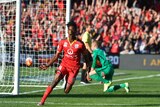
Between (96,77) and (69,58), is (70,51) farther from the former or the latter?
(96,77)

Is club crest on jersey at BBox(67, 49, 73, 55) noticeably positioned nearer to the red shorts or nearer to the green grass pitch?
the red shorts

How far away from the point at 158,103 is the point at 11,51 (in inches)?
249

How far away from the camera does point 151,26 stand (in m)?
39.3

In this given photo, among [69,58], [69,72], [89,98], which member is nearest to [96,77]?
[89,98]

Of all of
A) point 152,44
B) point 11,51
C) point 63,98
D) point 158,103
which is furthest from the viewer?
point 152,44

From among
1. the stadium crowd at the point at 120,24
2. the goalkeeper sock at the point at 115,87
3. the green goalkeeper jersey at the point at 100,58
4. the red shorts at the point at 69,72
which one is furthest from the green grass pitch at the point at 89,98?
the stadium crowd at the point at 120,24

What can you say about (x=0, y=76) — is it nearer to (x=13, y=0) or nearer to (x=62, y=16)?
(x=13, y=0)

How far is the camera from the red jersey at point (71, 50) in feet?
52.4

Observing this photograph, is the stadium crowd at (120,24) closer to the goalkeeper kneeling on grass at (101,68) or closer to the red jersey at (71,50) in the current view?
the goalkeeper kneeling on grass at (101,68)

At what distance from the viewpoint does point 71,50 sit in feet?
52.5

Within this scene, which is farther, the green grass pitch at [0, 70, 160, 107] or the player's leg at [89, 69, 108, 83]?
the player's leg at [89, 69, 108, 83]

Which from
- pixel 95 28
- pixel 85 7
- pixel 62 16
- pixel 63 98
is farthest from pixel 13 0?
pixel 85 7

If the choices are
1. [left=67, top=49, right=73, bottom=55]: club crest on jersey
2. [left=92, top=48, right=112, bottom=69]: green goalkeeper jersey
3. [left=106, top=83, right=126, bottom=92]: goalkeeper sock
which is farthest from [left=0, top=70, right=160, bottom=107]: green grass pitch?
[left=67, top=49, right=73, bottom=55]: club crest on jersey

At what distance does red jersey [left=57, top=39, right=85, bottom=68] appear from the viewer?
1598 cm
